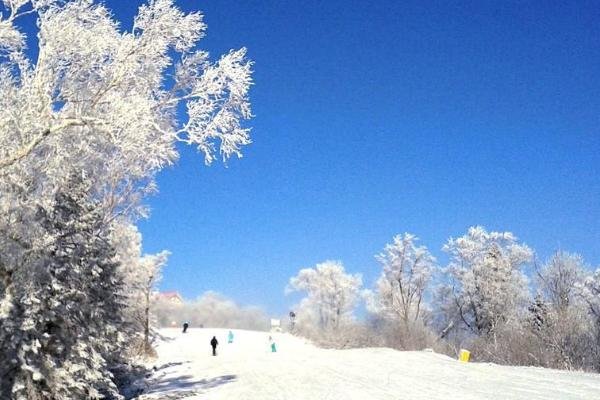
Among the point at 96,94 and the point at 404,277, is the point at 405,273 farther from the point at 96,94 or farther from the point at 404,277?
the point at 96,94

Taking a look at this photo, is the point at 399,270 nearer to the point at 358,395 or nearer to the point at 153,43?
the point at 358,395

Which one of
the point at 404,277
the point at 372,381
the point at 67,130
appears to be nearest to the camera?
the point at 67,130

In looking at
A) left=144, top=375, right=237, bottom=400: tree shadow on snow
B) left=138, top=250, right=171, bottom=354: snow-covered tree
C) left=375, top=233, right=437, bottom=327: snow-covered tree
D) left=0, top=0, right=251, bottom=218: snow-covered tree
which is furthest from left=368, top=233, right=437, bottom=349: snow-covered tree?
left=0, top=0, right=251, bottom=218: snow-covered tree

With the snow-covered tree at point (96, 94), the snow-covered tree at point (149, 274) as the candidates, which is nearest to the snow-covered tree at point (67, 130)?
the snow-covered tree at point (96, 94)

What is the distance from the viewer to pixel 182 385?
2423cm

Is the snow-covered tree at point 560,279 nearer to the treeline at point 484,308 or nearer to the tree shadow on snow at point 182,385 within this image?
the treeline at point 484,308

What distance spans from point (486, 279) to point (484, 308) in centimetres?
263

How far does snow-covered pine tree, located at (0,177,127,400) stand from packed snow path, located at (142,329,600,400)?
3.68 metres

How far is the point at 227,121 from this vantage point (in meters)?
15.3

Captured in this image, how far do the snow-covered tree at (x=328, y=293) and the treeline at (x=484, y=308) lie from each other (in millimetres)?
14147

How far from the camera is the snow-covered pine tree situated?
15.5 metres

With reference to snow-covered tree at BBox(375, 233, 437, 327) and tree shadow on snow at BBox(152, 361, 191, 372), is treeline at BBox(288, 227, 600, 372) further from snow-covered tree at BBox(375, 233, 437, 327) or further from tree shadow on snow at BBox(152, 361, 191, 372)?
tree shadow on snow at BBox(152, 361, 191, 372)

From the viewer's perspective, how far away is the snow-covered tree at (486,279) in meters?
53.9

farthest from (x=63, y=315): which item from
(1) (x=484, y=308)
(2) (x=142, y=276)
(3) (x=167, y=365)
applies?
(1) (x=484, y=308)
